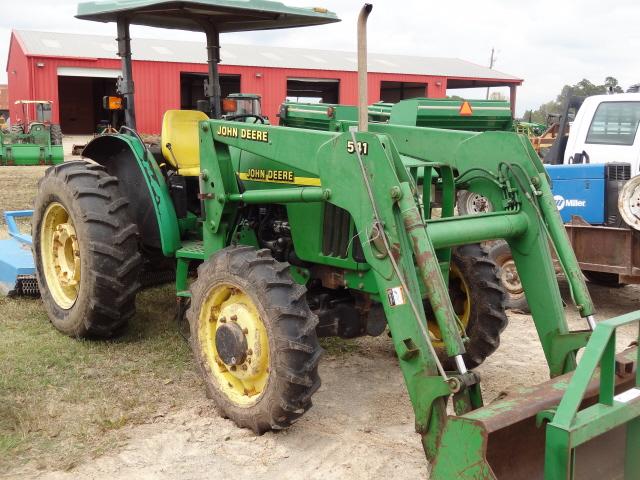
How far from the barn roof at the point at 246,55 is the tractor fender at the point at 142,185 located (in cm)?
2287

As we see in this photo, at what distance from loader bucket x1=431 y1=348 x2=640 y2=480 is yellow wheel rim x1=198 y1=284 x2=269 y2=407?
1282 mm

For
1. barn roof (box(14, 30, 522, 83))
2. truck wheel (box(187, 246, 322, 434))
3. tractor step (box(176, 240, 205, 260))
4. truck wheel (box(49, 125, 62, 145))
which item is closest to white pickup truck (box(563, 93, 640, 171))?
tractor step (box(176, 240, 205, 260))

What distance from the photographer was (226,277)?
390 centimetres

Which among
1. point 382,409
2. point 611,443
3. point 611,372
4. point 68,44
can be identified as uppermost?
point 68,44

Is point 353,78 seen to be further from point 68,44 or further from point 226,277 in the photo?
point 226,277

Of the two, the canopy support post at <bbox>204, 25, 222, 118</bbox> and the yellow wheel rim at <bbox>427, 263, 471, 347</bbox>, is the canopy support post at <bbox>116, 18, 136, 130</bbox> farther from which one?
the yellow wheel rim at <bbox>427, 263, 471, 347</bbox>

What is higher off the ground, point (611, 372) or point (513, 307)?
point (611, 372)

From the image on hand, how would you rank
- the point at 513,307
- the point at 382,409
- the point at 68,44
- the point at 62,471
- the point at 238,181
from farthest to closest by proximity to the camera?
the point at 68,44
the point at 513,307
the point at 238,181
the point at 382,409
the point at 62,471

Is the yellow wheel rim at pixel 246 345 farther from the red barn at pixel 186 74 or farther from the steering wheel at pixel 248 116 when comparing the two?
the red barn at pixel 186 74

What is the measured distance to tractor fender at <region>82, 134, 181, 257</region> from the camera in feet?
16.1

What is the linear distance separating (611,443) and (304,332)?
1.47 meters

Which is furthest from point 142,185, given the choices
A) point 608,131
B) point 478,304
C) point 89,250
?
A: point 608,131

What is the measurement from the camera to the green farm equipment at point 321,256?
282cm

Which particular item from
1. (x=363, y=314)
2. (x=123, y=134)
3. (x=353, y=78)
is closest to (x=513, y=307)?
(x=363, y=314)
